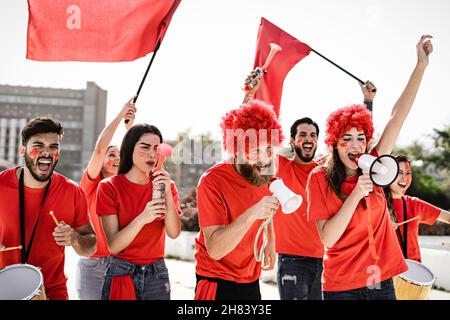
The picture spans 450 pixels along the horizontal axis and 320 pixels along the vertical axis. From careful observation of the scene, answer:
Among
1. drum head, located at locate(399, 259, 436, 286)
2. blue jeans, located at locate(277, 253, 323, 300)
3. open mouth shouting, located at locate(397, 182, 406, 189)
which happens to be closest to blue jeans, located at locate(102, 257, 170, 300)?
blue jeans, located at locate(277, 253, 323, 300)

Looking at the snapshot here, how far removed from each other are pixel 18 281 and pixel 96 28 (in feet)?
10.7

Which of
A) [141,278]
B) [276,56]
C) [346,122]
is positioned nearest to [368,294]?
[346,122]

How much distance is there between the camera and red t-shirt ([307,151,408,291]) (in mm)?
3428

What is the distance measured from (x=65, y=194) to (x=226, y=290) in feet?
4.39

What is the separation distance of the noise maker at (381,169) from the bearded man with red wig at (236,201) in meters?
0.61

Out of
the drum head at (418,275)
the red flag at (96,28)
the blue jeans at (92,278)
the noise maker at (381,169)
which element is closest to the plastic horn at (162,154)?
the blue jeans at (92,278)

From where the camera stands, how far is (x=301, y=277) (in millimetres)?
4836

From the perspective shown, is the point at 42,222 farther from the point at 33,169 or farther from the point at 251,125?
the point at 251,125

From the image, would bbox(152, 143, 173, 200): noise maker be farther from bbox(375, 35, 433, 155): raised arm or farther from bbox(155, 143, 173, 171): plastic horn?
Result: bbox(375, 35, 433, 155): raised arm

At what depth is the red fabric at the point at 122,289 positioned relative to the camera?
361 cm

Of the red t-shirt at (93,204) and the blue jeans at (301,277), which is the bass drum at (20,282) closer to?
the red t-shirt at (93,204)

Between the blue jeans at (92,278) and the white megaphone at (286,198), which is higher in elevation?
the white megaphone at (286,198)

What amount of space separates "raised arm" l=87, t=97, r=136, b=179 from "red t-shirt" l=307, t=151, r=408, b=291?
2.02m
